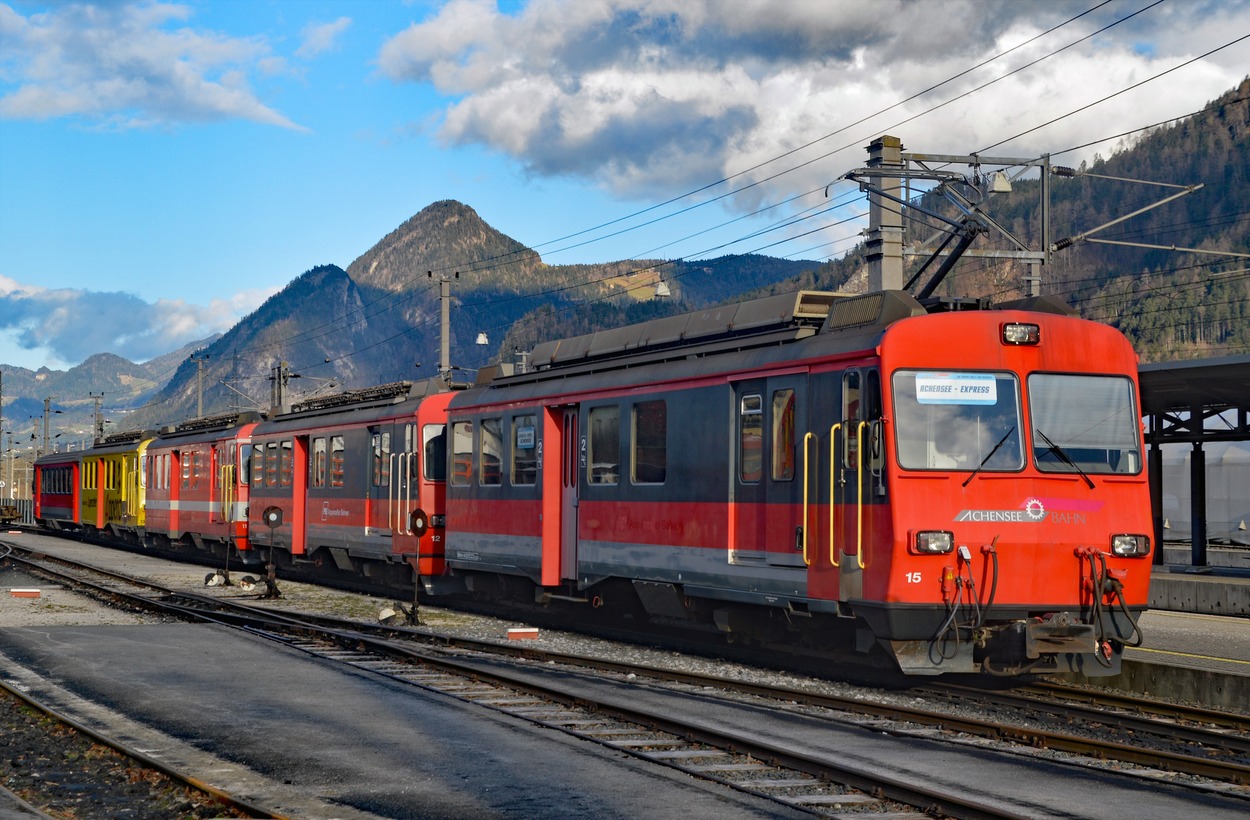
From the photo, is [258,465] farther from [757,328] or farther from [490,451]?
[757,328]

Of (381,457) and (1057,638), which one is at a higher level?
(381,457)

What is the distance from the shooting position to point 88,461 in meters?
52.5

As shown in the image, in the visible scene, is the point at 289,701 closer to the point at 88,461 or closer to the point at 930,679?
the point at 930,679

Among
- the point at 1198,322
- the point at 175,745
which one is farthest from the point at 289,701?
the point at 1198,322

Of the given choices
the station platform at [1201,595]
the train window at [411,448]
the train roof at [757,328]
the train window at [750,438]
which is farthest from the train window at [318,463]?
the station platform at [1201,595]

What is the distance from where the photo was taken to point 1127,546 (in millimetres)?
13359

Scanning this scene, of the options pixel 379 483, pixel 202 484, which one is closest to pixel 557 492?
pixel 379 483

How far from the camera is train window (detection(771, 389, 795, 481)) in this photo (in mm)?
14320

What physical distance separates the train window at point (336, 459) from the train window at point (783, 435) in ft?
48.0

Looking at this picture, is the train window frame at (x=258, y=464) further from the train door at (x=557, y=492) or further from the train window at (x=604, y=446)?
the train window at (x=604, y=446)

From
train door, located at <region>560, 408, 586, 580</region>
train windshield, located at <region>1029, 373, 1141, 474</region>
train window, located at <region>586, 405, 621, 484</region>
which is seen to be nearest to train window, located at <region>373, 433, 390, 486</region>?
train door, located at <region>560, 408, 586, 580</region>

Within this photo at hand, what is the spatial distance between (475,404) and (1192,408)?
15435 millimetres

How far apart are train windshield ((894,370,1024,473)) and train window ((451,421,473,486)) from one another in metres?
10.5

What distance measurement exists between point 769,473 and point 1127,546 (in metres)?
3.53
